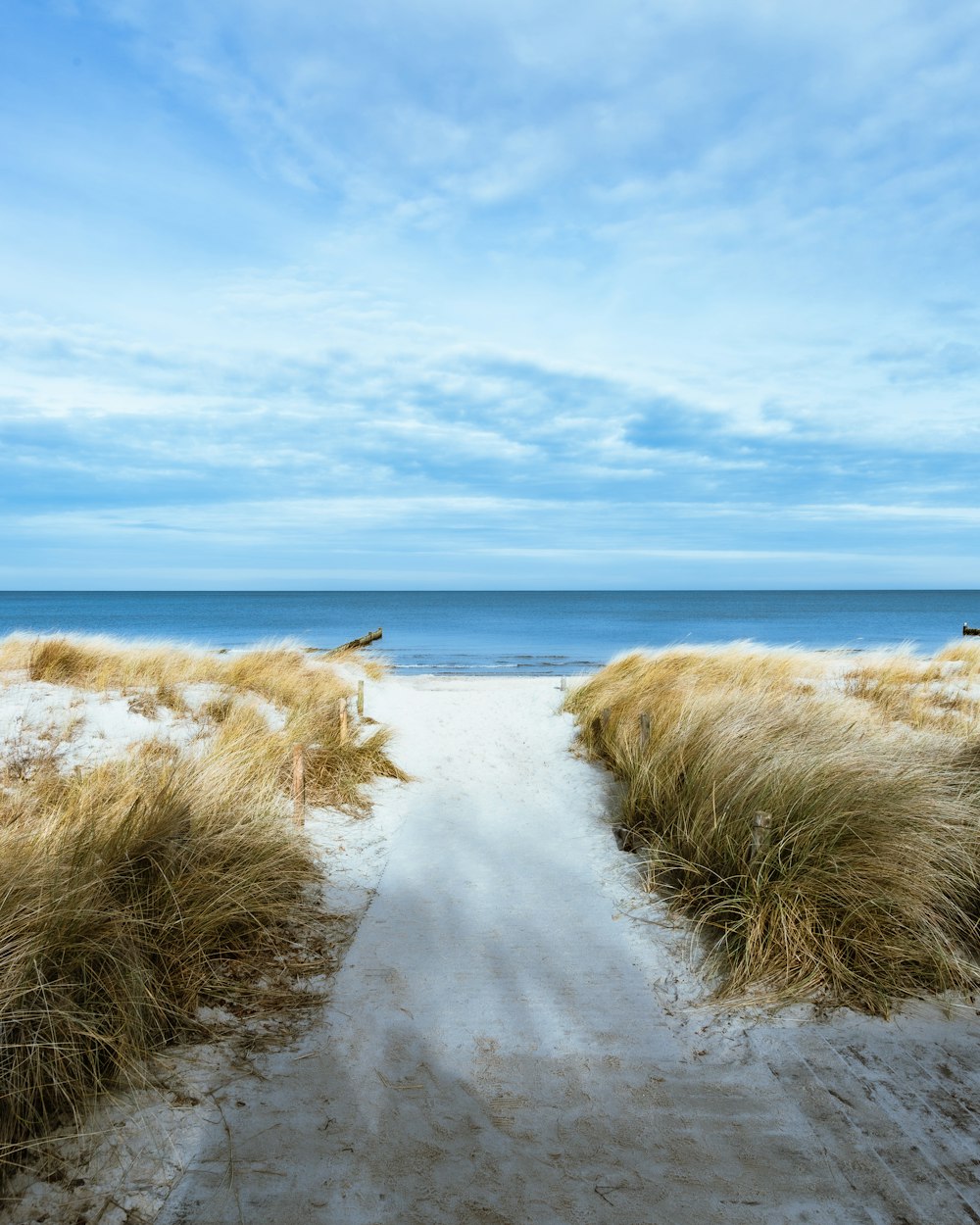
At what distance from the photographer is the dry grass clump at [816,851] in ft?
13.0

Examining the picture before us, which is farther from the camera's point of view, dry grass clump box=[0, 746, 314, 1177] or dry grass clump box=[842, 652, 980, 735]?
dry grass clump box=[842, 652, 980, 735]

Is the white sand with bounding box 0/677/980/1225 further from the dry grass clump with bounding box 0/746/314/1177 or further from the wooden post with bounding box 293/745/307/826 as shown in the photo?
the wooden post with bounding box 293/745/307/826

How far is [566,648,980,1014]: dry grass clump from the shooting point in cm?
395

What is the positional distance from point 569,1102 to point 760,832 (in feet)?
6.42

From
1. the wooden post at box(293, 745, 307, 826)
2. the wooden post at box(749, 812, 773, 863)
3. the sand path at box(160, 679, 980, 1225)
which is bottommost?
the sand path at box(160, 679, 980, 1225)

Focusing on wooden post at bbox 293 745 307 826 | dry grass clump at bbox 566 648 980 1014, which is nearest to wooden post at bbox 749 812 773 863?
dry grass clump at bbox 566 648 980 1014

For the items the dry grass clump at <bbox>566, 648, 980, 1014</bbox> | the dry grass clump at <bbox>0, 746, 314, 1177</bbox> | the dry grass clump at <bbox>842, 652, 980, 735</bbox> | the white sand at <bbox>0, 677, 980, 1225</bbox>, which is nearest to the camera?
the white sand at <bbox>0, 677, 980, 1225</bbox>

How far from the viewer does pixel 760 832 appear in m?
4.47

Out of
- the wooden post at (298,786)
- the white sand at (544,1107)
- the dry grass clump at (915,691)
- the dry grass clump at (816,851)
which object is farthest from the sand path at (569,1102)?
the dry grass clump at (915,691)

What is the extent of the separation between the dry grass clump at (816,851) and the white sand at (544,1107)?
0.26 metres

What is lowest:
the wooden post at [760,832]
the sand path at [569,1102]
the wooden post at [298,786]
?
the sand path at [569,1102]

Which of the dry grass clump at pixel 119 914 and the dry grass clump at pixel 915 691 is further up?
the dry grass clump at pixel 915 691

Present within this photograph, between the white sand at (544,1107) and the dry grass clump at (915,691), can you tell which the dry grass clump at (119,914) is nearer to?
the white sand at (544,1107)

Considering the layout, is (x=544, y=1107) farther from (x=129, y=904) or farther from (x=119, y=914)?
(x=129, y=904)
